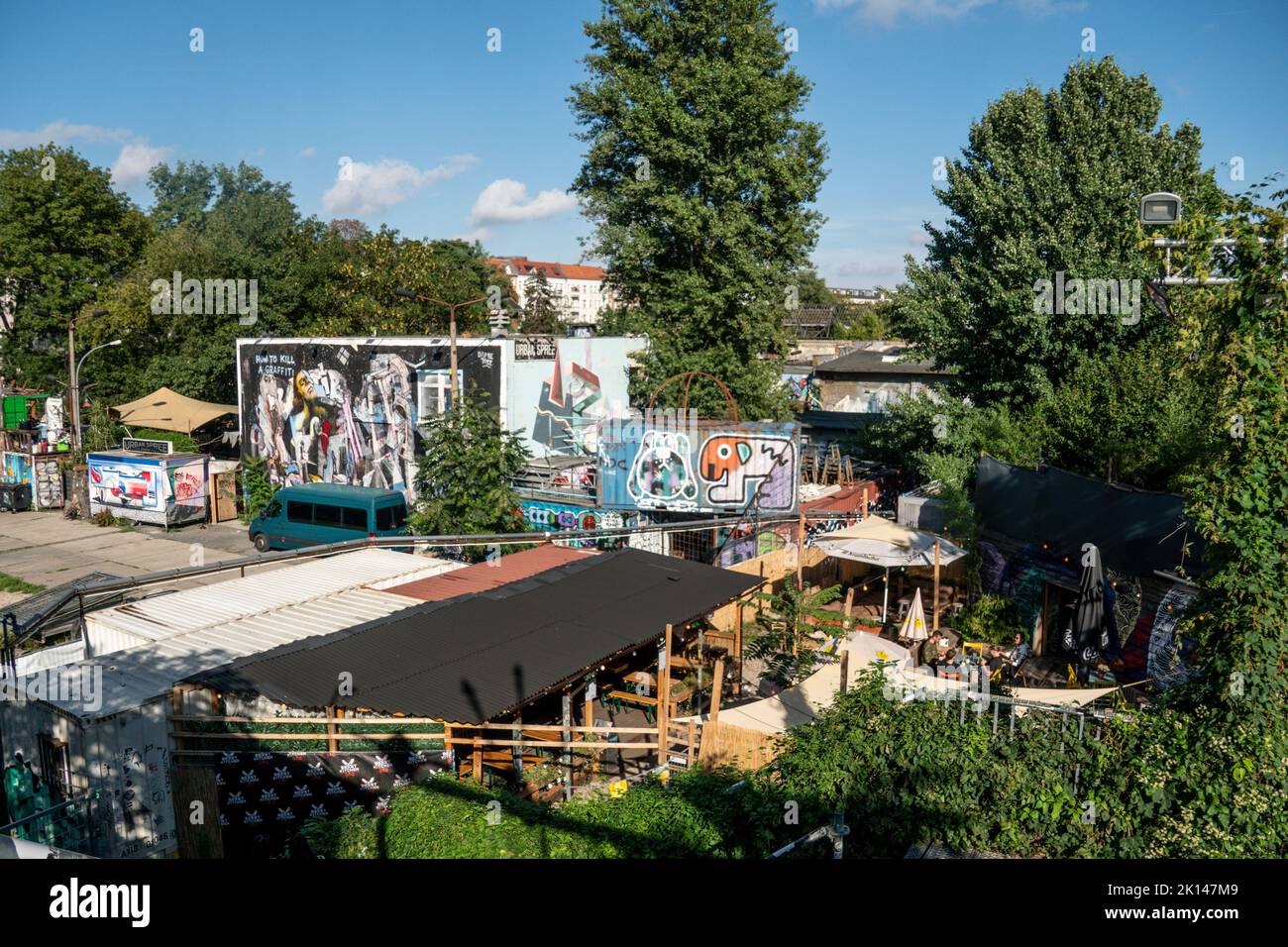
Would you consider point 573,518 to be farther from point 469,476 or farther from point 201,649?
point 201,649

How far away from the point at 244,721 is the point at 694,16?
30.0 metres

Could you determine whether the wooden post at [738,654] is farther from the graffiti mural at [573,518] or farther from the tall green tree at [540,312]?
the tall green tree at [540,312]

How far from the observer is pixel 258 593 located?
1394cm

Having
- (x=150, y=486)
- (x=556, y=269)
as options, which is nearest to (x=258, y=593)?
(x=150, y=486)

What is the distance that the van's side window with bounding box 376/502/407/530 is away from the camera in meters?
24.9

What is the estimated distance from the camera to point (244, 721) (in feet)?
31.1

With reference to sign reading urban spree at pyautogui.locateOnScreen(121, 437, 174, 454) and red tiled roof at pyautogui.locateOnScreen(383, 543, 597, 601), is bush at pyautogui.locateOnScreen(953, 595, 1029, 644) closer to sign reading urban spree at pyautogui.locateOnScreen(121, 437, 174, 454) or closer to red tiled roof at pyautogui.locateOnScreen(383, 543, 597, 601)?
red tiled roof at pyautogui.locateOnScreen(383, 543, 597, 601)

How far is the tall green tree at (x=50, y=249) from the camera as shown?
46.3 meters

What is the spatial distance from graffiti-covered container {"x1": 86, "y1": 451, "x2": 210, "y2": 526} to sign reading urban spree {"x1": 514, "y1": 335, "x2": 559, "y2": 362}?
42.3ft

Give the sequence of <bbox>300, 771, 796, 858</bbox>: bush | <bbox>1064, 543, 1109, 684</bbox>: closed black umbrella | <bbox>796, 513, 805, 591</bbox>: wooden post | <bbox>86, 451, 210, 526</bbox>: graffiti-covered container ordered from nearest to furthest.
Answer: <bbox>300, 771, 796, 858</bbox>: bush < <bbox>1064, 543, 1109, 684</bbox>: closed black umbrella < <bbox>796, 513, 805, 591</bbox>: wooden post < <bbox>86, 451, 210, 526</bbox>: graffiti-covered container

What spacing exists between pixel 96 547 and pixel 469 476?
16588 millimetres

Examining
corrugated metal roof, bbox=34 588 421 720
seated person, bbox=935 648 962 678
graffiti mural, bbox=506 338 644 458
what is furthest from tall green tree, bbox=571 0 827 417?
A: corrugated metal roof, bbox=34 588 421 720
